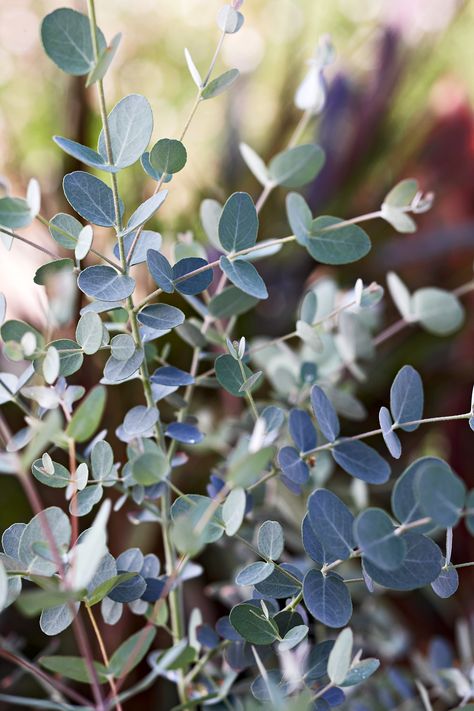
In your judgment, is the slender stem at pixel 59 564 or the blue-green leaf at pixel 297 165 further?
the blue-green leaf at pixel 297 165

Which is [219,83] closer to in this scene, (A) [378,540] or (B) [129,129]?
(B) [129,129]

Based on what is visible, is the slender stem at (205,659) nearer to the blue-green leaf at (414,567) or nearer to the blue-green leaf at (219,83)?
the blue-green leaf at (414,567)

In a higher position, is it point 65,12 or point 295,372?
point 65,12

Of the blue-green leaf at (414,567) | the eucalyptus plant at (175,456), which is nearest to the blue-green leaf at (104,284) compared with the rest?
the eucalyptus plant at (175,456)

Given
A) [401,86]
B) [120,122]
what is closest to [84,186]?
[120,122]

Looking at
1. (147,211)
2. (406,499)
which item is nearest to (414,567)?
(406,499)

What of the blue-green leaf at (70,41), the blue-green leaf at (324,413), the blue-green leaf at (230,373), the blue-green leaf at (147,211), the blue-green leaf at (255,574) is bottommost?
the blue-green leaf at (255,574)

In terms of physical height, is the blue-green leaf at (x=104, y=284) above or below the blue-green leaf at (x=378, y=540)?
above

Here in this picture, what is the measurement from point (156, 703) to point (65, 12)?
0.43 meters

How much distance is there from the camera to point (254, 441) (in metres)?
0.16

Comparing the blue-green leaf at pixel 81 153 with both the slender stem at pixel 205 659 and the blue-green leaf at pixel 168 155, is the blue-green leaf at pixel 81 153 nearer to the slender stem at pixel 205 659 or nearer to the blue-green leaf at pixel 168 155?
the blue-green leaf at pixel 168 155

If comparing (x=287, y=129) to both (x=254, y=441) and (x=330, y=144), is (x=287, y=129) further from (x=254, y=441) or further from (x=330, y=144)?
(x=254, y=441)

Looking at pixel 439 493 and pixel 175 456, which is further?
pixel 175 456

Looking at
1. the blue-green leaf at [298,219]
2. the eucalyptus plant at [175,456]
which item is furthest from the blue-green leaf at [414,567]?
the blue-green leaf at [298,219]
